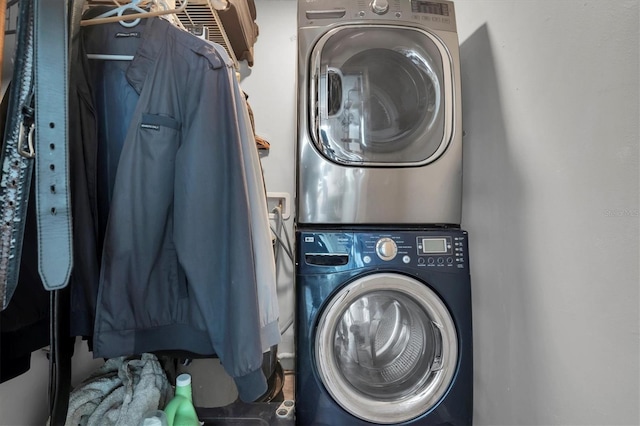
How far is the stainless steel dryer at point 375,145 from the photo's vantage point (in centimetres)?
119

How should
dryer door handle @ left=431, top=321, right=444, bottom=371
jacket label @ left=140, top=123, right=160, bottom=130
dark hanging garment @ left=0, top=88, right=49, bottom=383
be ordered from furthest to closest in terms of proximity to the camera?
dryer door handle @ left=431, top=321, right=444, bottom=371 → jacket label @ left=140, top=123, right=160, bottom=130 → dark hanging garment @ left=0, top=88, right=49, bottom=383

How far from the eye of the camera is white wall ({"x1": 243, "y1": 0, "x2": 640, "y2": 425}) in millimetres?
699

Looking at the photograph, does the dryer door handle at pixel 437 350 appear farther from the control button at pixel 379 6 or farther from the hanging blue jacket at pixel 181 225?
the control button at pixel 379 6

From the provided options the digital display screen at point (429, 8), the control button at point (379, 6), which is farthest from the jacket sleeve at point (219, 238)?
the digital display screen at point (429, 8)

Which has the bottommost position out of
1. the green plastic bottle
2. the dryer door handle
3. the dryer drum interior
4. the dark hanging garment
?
the green plastic bottle

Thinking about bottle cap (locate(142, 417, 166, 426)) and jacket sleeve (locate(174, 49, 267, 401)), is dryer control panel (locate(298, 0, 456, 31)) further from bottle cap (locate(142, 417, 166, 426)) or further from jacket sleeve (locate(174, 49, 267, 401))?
bottle cap (locate(142, 417, 166, 426))

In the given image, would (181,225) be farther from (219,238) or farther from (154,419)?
(154,419)

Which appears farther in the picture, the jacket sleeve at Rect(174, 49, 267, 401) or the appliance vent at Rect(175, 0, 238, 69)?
the appliance vent at Rect(175, 0, 238, 69)

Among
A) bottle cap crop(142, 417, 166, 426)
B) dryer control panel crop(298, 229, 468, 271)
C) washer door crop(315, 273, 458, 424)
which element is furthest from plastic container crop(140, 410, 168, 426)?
dryer control panel crop(298, 229, 468, 271)

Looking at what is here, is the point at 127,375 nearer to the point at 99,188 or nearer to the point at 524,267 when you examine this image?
the point at 99,188

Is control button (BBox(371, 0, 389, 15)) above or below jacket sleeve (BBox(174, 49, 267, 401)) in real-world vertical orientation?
above

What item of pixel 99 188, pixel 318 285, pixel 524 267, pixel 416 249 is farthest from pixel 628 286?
pixel 99 188

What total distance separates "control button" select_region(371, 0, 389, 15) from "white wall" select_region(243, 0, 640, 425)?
0.38 m

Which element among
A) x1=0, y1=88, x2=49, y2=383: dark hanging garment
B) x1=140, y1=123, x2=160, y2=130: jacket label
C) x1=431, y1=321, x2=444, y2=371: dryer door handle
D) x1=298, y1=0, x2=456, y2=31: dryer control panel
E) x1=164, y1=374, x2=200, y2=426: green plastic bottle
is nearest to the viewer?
x1=0, y1=88, x2=49, y2=383: dark hanging garment
